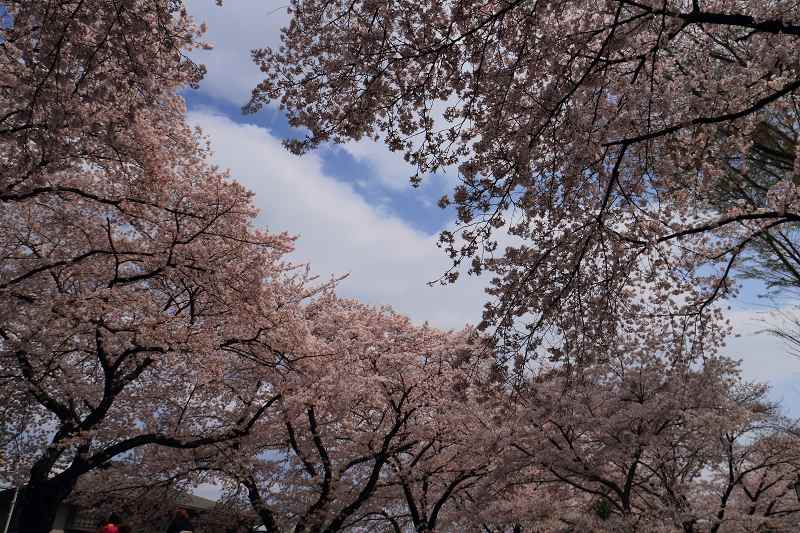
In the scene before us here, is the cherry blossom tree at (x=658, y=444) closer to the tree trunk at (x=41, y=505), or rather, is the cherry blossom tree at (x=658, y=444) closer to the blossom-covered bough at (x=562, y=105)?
the blossom-covered bough at (x=562, y=105)

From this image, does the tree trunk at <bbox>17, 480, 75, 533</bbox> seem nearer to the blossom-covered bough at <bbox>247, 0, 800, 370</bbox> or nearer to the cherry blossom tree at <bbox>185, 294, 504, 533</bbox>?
the cherry blossom tree at <bbox>185, 294, 504, 533</bbox>

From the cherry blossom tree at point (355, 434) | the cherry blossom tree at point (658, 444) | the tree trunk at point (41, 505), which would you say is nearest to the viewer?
the tree trunk at point (41, 505)

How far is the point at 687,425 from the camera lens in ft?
37.9

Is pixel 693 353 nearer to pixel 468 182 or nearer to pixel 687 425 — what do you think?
pixel 468 182

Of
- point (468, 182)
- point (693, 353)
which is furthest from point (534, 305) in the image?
point (693, 353)

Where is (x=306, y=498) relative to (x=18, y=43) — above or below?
below

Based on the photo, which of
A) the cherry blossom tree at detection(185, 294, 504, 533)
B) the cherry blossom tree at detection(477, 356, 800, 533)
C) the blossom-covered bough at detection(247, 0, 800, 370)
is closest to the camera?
the blossom-covered bough at detection(247, 0, 800, 370)

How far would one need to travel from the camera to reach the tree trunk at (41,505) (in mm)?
9000

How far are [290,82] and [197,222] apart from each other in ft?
15.8

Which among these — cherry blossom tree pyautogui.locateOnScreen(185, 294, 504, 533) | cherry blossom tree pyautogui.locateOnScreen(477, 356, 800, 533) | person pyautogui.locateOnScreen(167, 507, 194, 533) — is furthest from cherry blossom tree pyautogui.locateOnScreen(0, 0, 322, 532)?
cherry blossom tree pyautogui.locateOnScreen(477, 356, 800, 533)

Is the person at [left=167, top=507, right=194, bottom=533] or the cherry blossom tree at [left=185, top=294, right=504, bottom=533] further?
the cherry blossom tree at [left=185, top=294, right=504, bottom=533]

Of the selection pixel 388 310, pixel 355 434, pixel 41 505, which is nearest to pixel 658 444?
pixel 355 434

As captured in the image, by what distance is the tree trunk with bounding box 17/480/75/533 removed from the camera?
9000mm

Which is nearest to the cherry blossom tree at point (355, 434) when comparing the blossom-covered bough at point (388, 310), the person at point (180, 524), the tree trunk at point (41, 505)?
the blossom-covered bough at point (388, 310)
